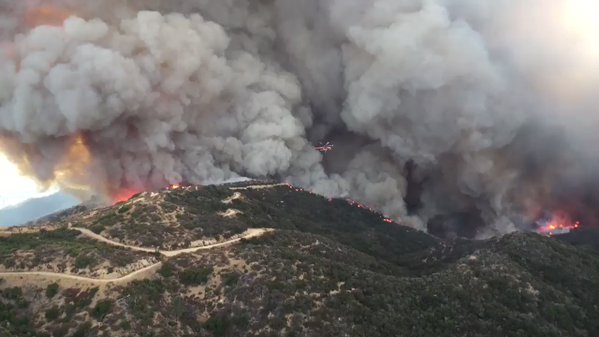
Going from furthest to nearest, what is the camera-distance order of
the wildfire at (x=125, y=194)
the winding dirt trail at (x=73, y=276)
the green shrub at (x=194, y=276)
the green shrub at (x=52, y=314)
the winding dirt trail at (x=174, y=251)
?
the wildfire at (x=125, y=194) → the winding dirt trail at (x=174, y=251) → the green shrub at (x=194, y=276) → the winding dirt trail at (x=73, y=276) → the green shrub at (x=52, y=314)

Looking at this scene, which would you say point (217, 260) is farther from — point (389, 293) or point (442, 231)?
point (442, 231)

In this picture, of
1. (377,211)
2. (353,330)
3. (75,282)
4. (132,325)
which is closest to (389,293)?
(353,330)

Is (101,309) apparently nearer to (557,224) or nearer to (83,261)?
(83,261)

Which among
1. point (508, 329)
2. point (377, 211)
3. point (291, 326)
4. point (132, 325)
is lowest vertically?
point (132, 325)

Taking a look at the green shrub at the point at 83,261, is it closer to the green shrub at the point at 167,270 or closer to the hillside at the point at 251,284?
the hillside at the point at 251,284

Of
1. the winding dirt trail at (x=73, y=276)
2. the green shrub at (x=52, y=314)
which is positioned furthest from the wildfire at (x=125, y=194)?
the green shrub at (x=52, y=314)

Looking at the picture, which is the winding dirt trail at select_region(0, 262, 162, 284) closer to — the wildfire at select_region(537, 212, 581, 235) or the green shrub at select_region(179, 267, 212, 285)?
the green shrub at select_region(179, 267, 212, 285)

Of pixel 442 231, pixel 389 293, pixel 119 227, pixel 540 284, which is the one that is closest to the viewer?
pixel 389 293

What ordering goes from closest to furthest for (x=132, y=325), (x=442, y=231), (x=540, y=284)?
(x=132, y=325), (x=540, y=284), (x=442, y=231)
